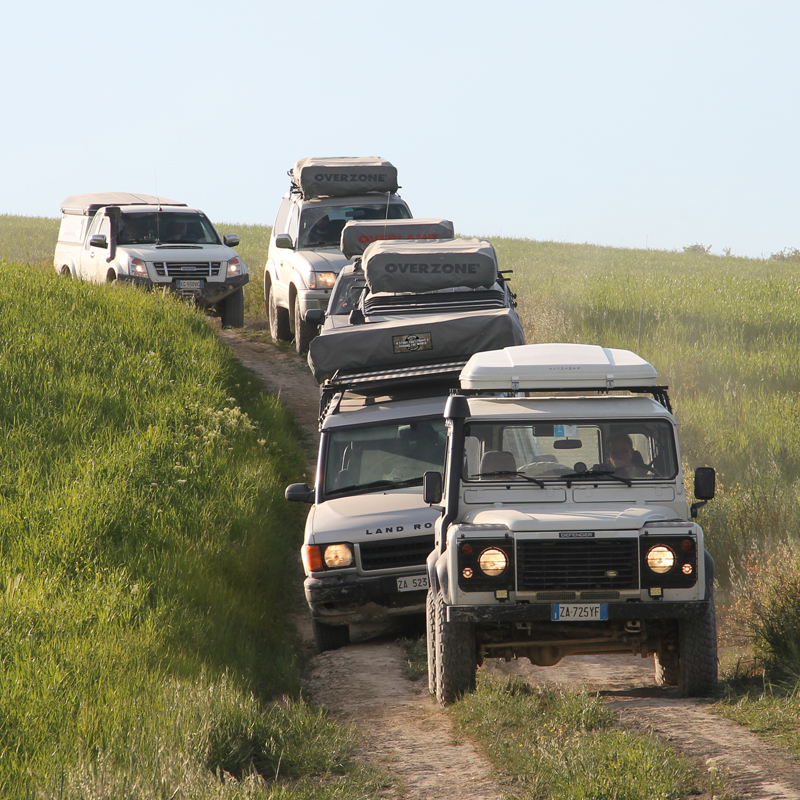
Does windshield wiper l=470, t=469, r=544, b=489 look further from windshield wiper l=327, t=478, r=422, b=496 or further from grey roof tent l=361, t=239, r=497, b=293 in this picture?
grey roof tent l=361, t=239, r=497, b=293

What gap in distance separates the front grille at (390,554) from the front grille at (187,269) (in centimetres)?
1083

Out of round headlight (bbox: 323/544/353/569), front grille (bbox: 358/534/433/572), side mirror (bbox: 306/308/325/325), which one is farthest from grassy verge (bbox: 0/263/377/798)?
side mirror (bbox: 306/308/325/325)

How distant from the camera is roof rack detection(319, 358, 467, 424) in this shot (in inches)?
362

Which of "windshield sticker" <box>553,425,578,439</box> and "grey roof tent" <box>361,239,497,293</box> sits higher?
"grey roof tent" <box>361,239,497,293</box>

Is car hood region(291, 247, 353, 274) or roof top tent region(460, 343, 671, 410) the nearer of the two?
roof top tent region(460, 343, 671, 410)

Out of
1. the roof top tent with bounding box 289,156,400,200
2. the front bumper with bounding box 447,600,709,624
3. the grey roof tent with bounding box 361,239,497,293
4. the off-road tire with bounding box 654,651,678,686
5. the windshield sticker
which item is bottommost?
the off-road tire with bounding box 654,651,678,686

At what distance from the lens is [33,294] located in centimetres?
1683

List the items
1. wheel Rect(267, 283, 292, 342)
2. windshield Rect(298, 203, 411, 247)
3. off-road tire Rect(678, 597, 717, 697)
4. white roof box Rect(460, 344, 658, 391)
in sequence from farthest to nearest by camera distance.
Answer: wheel Rect(267, 283, 292, 342), windshield Rect(298, 203, 411, 247), white roof box Rect(460, 344, 658, 391), off-road tire Rect(678, 597, 717, 697)

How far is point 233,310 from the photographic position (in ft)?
62.0

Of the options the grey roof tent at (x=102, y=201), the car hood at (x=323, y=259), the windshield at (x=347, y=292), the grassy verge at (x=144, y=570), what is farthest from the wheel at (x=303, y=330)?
the grey roof tent at (x=102, y=201)

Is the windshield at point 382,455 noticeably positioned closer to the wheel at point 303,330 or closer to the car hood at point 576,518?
the car hood at point 576,518

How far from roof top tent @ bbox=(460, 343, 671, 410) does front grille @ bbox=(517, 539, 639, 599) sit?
3.93 feet

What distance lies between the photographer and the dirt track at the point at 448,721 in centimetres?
486

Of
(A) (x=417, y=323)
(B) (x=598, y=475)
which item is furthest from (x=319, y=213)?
(B) (x=598, y=475)
